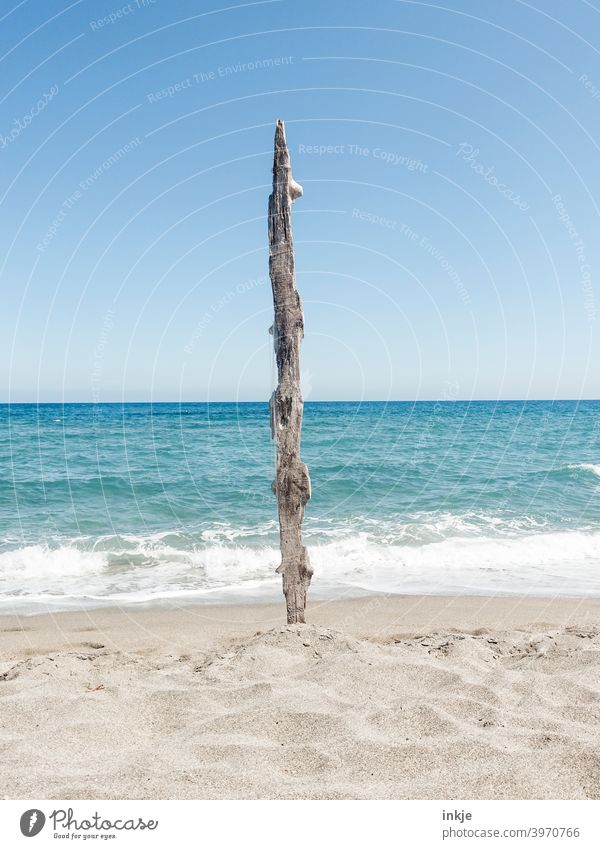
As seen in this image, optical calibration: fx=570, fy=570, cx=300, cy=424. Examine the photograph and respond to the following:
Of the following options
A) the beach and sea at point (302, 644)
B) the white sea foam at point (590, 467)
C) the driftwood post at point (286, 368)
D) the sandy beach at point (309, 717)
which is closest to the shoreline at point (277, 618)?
the beach and sea at point (302, 644)

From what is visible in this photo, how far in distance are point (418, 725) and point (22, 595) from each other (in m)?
8.27

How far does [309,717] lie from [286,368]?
3692 millimetres

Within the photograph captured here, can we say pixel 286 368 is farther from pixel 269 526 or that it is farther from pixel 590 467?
pixel 590 467

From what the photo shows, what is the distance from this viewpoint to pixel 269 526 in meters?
16.0

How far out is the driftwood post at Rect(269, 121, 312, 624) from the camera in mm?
6602

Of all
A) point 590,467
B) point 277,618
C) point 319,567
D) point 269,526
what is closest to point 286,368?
point 277,618

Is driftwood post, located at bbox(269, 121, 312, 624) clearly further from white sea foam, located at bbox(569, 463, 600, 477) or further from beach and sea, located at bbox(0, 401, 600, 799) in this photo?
white sea foam, located at bbox(569, 463, 600, 477)

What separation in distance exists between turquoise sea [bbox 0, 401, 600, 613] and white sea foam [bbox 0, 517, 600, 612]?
51 millimetres

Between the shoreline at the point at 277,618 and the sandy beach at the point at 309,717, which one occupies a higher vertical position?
the sandy beach at the point at 309,717

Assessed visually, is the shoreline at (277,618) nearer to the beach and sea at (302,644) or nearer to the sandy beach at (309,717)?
the beach and sea at (302,644)

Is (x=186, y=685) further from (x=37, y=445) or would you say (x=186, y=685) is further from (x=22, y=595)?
(x=37, y=445)

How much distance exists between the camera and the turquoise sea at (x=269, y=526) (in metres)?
10.9

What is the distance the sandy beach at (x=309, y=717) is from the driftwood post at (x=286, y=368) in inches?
44.4
